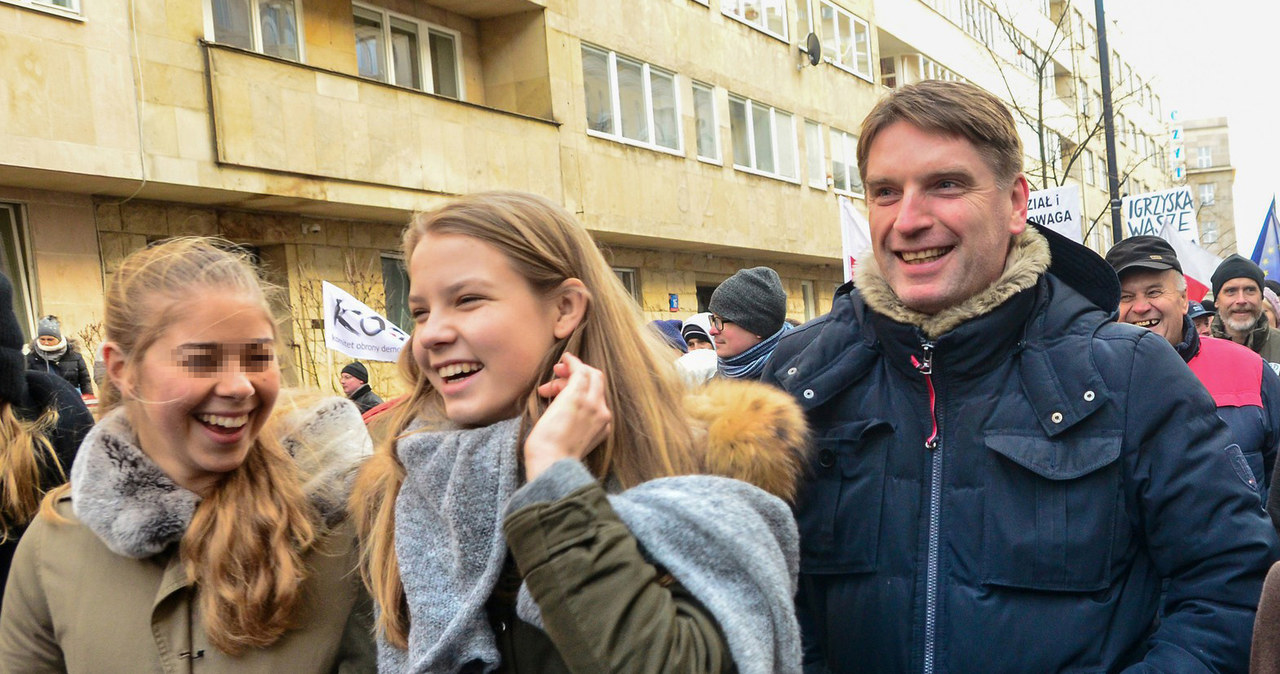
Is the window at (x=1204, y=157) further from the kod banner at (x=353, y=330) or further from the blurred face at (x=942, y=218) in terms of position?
the blurred face at (x=942, y=218)

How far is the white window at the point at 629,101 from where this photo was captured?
61.4 feet

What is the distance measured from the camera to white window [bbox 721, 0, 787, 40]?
2259cm

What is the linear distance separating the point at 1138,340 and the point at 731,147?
65.7ft

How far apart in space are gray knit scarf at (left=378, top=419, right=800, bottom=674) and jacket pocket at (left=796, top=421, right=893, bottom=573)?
287 millimetres

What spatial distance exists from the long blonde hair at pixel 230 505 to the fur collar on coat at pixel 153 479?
0.04 meters

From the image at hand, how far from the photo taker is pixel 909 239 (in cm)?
253

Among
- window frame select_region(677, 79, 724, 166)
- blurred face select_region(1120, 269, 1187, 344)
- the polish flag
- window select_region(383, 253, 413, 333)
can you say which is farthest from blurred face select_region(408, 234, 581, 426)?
window frame select_region(677, 79, 724, 166)

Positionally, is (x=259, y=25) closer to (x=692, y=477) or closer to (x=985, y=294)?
(x=985, y=294)

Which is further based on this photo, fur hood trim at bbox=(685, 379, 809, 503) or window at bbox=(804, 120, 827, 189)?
window at bbox=(804, 120, 827, 189)

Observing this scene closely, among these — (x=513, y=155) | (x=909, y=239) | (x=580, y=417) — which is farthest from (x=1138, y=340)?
(x=513, y=155)

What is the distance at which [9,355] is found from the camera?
354 cm

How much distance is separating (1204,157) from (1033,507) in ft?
353

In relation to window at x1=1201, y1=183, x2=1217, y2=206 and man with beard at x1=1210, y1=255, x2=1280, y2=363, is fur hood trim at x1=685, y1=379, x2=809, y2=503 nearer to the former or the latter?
man with beard at x1=1210, y1=255, x2=1280, y2=363

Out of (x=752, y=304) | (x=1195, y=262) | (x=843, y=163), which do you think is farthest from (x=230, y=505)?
(x=843, y=163)
